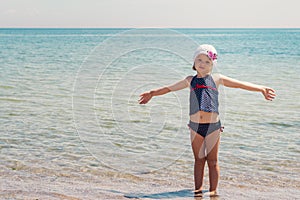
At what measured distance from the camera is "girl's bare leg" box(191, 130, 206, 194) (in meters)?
4.53

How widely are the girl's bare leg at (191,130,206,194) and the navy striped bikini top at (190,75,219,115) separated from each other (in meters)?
0.27

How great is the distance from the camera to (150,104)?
10.7 m

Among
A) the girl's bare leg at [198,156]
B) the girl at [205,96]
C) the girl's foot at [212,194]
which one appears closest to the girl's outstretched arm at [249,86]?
the girl at [205,96]

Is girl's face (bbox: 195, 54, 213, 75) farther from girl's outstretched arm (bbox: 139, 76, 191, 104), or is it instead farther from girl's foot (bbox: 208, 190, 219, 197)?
girl's foot (bbox: 208, 190, 219, 197)

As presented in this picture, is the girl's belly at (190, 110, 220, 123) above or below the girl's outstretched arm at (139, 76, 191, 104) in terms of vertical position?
below

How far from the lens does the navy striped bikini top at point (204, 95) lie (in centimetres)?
441

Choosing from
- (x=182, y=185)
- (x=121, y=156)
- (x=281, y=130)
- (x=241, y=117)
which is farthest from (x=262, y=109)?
(x=182, y=185)

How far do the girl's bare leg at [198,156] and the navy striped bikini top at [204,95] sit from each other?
27 centimetres

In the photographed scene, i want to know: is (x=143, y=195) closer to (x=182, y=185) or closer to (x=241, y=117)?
(x=182, y=185)

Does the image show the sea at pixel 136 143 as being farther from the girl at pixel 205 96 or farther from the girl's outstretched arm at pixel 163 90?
the girl's outstretched arm at pixel 163 90

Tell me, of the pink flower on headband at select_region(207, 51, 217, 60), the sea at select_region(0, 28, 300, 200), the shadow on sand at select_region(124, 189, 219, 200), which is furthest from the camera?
the sea at select_region(0, 28, 300, 200)

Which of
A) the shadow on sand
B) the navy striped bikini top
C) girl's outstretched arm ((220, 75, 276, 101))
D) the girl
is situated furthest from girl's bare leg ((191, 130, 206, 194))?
girl's outstretched arm ((220, 75, 276, 101))

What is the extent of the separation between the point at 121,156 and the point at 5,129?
8.79 ft

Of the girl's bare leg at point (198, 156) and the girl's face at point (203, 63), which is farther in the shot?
the girl's bare leg at point (198, 156)
